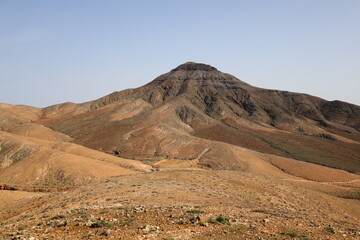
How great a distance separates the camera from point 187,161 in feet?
168

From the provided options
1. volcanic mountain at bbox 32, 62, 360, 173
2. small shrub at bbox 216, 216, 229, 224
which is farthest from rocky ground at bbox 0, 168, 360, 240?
volcanic mountain at bbox 32, 62, 360, 173

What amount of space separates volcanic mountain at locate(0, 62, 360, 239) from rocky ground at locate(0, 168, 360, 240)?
0.09 metres

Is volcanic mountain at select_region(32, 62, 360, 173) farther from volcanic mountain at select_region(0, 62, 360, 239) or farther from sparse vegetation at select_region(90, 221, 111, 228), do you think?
sparse vegetation at select_region(90, 221, 111, 228)

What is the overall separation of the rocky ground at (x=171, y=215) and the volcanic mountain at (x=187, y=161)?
0.31 feet

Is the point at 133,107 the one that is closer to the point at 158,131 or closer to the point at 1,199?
the point at 158,131

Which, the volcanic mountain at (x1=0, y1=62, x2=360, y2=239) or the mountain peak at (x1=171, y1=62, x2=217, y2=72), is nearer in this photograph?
the volcanic mountain at (x1=0, y1=62, x2=360, y2=239)

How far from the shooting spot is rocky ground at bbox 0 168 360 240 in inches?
380

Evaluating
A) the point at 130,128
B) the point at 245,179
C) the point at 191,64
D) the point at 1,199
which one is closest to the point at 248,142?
the point at 130,128

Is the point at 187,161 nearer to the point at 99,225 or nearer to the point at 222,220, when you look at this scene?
the point at 222,220

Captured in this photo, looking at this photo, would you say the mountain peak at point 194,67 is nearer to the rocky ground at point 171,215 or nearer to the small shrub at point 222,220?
the rocky ground at point 171,215

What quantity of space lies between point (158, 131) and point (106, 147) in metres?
13.8

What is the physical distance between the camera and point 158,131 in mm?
68375

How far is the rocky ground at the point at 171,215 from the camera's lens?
9.65 meters

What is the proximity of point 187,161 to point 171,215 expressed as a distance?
130ft
